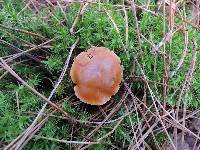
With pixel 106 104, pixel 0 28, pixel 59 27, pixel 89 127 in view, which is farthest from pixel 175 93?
pixel 0 28

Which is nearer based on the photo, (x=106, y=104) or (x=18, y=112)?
(x=18, y=112)

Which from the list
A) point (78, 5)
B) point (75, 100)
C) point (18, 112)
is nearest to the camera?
point (18, 112)

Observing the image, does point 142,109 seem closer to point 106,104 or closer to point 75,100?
point 106,104

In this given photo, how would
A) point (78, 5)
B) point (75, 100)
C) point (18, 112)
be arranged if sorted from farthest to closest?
point (78, 5), point (75, 100), point (18, 112)

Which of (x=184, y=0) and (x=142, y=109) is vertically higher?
(x=184, y=0)

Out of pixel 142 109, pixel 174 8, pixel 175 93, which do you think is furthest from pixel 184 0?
pixel 142 109

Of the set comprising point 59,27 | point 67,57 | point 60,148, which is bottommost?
point 60,148
